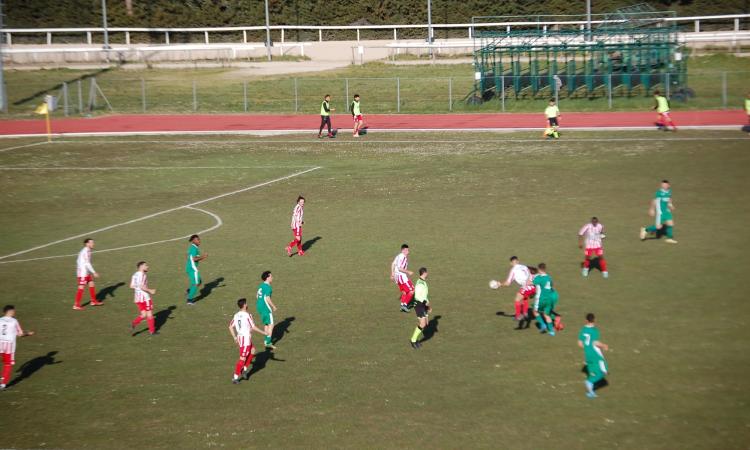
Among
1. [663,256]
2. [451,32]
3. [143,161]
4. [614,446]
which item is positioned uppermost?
[451,32]

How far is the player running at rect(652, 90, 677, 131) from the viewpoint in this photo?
142 feet

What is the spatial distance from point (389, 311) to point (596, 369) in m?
6.48

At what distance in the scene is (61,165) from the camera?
42.5 meters

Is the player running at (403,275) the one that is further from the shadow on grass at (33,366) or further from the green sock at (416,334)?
the shadow on grass at (33,366)

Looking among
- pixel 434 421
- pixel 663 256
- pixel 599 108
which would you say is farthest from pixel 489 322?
pixel 599 108

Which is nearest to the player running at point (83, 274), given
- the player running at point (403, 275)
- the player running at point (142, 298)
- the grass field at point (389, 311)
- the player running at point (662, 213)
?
the grass field at point (389, 311)

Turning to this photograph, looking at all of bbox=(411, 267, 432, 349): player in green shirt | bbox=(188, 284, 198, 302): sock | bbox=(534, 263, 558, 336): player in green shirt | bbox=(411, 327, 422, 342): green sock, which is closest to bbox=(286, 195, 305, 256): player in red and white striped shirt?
bbox=(188, 284, 198, 302): sock

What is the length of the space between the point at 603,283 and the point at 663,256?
9.71 feet

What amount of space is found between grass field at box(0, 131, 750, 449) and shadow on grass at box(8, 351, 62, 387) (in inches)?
2.5

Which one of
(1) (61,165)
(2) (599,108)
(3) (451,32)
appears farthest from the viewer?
(3) (451,32)

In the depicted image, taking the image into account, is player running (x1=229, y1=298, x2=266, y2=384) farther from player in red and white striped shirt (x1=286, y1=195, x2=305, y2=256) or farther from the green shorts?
player in red and white striped shirt (x1=286, y1=195, x2=305, y2=256)

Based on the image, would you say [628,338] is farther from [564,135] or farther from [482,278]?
[564,135]

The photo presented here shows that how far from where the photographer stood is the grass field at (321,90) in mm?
54375

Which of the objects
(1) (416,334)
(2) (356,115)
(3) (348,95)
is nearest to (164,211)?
(2) (356,115)
